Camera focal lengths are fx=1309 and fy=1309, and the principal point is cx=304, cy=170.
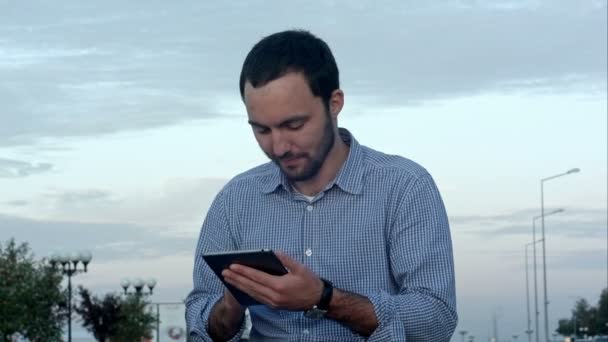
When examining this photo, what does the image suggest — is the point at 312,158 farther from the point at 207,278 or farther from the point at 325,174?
the point at 207,278

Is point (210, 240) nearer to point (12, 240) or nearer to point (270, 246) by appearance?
point (270, 246)

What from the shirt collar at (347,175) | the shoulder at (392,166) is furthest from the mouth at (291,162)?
the shoulder at (392,166)

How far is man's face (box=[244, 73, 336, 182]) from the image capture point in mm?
4477

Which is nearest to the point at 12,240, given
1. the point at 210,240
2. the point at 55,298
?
the point at 55,298

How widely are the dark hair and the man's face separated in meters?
0.03

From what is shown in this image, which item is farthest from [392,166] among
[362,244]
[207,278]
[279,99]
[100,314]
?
[100,314]

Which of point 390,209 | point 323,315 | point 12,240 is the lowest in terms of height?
point 323,315

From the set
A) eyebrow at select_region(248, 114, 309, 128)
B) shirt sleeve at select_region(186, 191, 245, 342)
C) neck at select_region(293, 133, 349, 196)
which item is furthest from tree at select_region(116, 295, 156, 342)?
eyebrow at select_region(248, 114, 309, 128)

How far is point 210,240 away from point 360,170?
0.65 meters

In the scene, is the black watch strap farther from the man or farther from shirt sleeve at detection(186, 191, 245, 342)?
shirt sleeve at detection(186, 191, 245, 342)

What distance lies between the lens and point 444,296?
465 centimetres

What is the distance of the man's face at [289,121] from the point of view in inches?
176

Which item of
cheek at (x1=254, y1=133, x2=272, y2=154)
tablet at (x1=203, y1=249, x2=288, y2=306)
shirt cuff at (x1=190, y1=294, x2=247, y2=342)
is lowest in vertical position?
shirt cuff at (x1=190, y1=294, x2=247, y2=342)

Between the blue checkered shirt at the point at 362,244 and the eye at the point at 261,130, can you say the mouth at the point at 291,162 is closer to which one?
the eye at the point at 261,130
